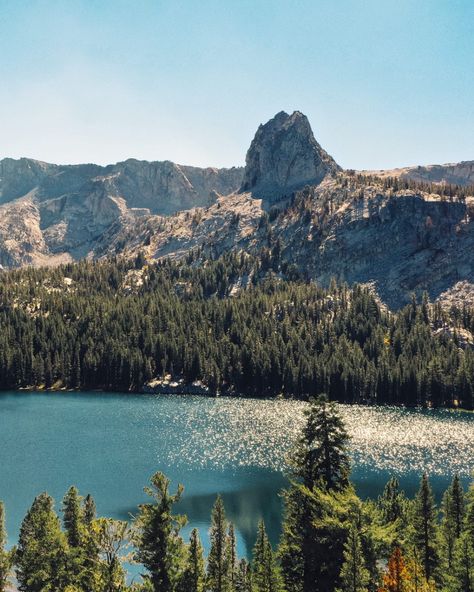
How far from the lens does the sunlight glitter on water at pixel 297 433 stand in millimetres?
119438

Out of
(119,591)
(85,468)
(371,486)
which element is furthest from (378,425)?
(119,591)

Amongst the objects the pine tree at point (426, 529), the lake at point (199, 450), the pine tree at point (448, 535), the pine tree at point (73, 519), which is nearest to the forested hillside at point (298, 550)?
the pine tree at point (448, 535)

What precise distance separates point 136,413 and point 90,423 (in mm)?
18064

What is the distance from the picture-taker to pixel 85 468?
371 ft

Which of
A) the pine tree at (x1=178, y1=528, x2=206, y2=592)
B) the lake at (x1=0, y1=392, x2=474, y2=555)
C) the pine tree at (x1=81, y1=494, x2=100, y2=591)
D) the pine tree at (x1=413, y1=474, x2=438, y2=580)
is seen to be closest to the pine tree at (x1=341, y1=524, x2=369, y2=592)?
the pine tree at (x1=178, y1=528, x2=206, y2=592)

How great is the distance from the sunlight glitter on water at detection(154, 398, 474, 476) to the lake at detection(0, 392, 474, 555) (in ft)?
0.79

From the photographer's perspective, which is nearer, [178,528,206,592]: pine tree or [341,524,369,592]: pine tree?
[341,524,369,592]: pine tree

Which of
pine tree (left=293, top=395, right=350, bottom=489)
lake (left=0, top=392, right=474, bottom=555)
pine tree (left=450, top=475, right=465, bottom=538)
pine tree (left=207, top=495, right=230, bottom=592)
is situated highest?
pine tree (left=293, top=395, right=350, bottom=489)

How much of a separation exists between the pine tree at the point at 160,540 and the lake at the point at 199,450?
1586 inches

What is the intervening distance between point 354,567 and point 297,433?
346ft

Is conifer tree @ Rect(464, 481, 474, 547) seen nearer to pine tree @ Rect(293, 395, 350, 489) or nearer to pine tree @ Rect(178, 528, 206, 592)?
pine tree @ Rect(293, 395, 350, 489)

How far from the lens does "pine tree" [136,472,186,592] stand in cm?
4059

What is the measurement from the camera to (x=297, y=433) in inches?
5512

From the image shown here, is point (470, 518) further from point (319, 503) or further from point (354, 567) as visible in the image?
point (354, 567)
